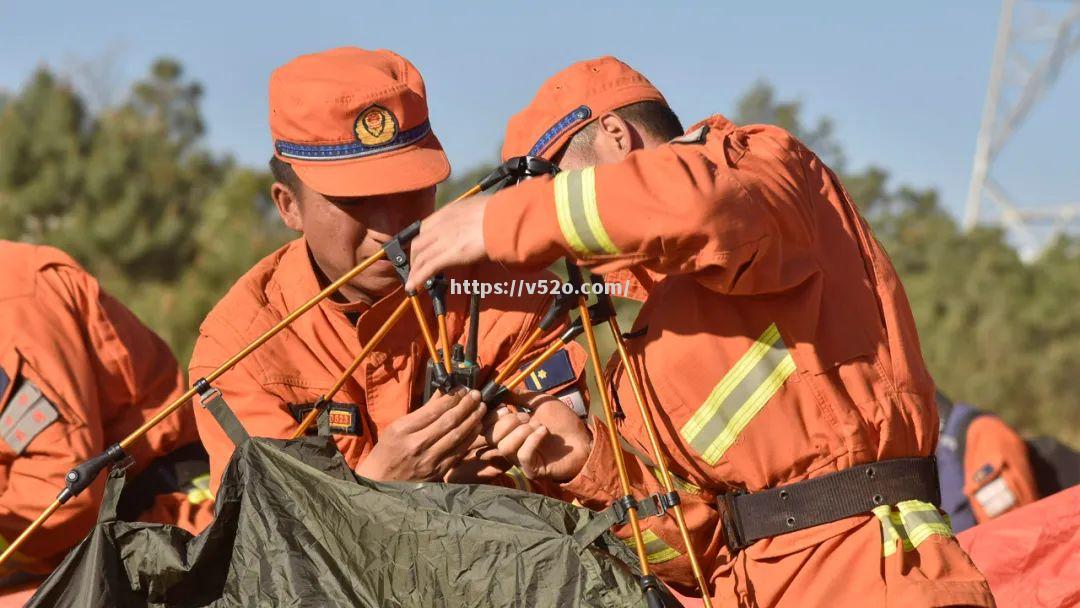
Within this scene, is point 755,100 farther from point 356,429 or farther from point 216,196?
point 356,429

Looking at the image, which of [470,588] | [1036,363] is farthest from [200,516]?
[1036,363]

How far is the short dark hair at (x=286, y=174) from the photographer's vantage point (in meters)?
3.98

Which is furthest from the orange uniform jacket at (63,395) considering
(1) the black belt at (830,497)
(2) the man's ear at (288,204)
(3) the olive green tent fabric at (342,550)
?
(1) the black belt at (830,497)

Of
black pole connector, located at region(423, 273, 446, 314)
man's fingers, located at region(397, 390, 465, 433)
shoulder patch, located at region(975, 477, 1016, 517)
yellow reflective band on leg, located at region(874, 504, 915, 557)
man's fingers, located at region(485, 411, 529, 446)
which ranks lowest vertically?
shoulder patch, located at region(975, 477, 1016, 517)

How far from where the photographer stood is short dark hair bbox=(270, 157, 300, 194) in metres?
3.98

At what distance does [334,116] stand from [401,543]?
1294mm

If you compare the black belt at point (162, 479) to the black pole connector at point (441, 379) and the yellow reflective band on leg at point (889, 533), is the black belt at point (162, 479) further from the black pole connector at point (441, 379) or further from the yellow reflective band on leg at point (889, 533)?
the yellow reflective band on leg at point (889, 533)

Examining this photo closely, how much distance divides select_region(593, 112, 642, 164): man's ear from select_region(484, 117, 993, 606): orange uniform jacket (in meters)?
0.39

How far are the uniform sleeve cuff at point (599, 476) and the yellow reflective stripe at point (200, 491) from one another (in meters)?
2.10

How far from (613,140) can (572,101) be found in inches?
7.3

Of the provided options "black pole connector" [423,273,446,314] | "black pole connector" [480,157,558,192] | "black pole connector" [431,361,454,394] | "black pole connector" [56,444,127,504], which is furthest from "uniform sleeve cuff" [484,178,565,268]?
"black pole connector" [56,444,127,504]

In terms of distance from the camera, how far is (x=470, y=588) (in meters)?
3.06

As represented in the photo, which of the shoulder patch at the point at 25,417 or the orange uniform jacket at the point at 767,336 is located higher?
the shoulder patch at the point at 25,417

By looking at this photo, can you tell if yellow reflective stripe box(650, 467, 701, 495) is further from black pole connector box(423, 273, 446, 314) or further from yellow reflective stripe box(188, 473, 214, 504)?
yellow reflective stripe box(188, 473, 214, 504)
